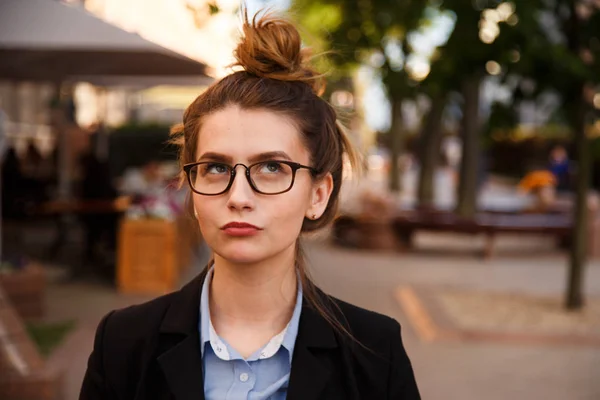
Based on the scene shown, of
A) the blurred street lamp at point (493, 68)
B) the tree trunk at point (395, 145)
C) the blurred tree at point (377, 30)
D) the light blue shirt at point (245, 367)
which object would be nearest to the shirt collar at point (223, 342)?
the light blue shirt at point (245, 367)

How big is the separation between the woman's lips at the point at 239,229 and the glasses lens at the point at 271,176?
0.08 metres

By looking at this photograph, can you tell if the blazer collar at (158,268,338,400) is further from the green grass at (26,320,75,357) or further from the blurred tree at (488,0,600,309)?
the blurred tree at (488,0,600,309)

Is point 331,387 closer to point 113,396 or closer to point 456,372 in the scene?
point 113,396

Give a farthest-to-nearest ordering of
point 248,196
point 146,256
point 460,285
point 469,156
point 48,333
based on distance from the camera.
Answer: point 469,156, point 460,285, point 146,256, point 48,333, point 248,196

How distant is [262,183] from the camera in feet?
6.09

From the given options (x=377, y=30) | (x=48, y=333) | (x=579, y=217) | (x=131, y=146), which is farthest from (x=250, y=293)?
(x=131, y=146)

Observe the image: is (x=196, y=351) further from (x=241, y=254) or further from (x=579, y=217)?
(x=579, y=217)

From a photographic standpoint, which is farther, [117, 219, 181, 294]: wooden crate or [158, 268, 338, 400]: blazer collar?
[117, 219, 181, 294]: wooden crate

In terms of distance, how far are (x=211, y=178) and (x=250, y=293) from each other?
10.8 inches

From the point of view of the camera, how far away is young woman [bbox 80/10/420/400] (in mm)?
1855

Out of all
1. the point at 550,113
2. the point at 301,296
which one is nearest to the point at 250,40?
the point at 301,296

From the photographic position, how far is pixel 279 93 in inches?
75.8

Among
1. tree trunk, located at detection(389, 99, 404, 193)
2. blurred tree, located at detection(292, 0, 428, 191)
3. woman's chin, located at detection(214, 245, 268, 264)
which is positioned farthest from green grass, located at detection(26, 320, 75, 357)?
tree trunk, located at detection(389, 99, 404, 193)

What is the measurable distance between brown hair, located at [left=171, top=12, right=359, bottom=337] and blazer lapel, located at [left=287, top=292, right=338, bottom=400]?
28 millimetres
